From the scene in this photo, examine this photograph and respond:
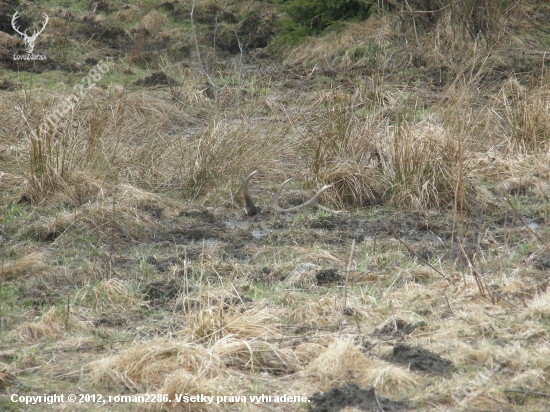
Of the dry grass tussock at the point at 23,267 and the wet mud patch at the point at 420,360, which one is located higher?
the wet mud patch at the point at 420,360

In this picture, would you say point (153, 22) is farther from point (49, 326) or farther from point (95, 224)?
point (49, 326)

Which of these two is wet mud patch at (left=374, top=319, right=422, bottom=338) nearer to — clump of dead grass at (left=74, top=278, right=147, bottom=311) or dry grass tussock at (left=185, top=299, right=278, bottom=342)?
dry grass tussock at (left=185, top=299, right=278, bottom=342)

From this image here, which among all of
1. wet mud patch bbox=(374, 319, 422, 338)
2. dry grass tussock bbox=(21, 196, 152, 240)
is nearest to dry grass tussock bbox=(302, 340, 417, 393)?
wet mud patch bbox=(374, 319, 422, 338)

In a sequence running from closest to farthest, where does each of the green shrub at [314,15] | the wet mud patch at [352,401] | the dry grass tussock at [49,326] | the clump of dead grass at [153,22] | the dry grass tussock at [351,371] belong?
1. the wet mud patch at [352,401]
2. the dry grass tussock at [351,371]
3. the dry grass tussock at [49,326]
4. the green shrub at [314,15]
5. the clump of dead grass at [153,22]

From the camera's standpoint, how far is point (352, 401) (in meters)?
3.07

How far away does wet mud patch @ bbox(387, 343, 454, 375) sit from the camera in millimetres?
3299

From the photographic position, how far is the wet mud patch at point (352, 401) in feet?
9.96

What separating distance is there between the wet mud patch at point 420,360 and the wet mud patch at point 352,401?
11.7 inches

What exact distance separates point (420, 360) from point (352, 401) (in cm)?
45

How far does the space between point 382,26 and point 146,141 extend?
16.6ft

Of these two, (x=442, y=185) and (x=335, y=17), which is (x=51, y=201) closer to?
(x=442, y=185)

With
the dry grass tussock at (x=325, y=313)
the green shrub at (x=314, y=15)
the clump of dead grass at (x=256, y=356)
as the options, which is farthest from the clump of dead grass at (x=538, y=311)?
the green shrub at (x=314, y=15)

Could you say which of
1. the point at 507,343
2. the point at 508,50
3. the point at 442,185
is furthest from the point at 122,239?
the point at 508,50

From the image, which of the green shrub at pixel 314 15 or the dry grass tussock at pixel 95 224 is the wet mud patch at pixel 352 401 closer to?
the dry grass tussock at pixel 95 224
